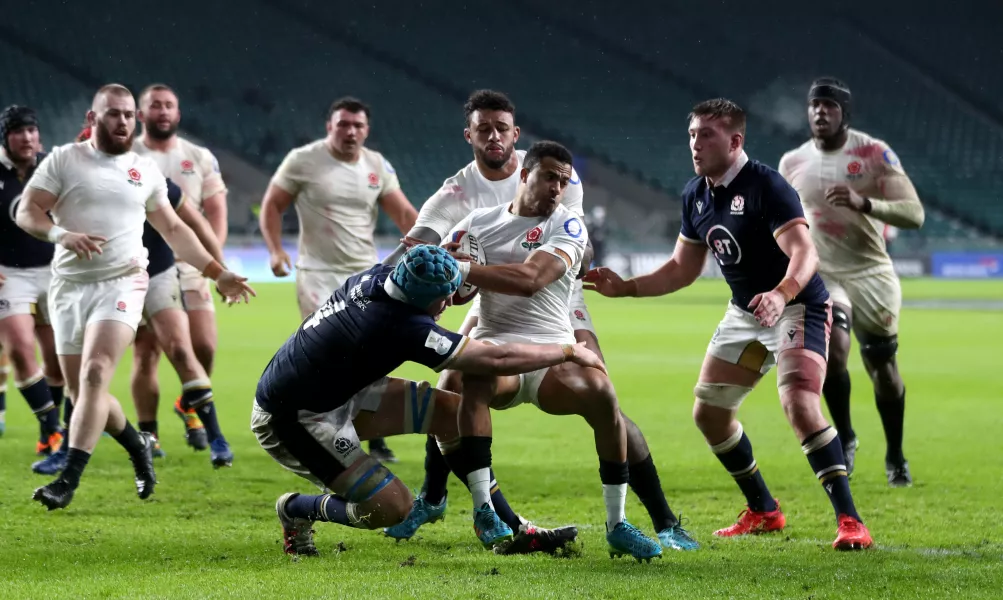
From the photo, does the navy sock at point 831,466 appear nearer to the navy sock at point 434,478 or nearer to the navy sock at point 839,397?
the navy sock at point 434,478

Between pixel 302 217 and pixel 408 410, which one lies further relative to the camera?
pixel 302 217

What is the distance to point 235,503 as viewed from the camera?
6.77m

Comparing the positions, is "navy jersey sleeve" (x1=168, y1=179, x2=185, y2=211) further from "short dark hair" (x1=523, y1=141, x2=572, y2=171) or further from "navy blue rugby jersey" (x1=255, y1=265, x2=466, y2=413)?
"short dark hair" (x1=523, y1=141, x2=572, y2=171)

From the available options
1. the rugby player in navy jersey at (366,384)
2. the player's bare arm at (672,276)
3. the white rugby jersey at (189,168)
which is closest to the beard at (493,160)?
the player's bare arm at (672,276)

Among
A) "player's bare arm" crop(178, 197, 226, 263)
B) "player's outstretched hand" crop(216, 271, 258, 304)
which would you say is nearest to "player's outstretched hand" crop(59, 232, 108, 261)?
"player's outstretched hand" crop(216, 271, 258, 304)

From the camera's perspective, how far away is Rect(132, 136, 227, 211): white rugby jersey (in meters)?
9.07

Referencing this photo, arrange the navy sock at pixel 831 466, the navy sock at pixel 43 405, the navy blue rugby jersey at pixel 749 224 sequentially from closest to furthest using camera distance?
1. the navy sock at pixel 831 466
2. the navy blue rugby jersey at pixel 749 224
3. the navy sock at pixel 43 405

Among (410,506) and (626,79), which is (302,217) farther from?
(626,79)

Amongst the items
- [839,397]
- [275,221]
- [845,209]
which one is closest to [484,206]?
[845,209]

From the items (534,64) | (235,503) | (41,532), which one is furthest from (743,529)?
(534,64)

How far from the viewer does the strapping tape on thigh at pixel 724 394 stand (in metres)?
6.12

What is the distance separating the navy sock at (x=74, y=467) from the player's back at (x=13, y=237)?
7.98 feet

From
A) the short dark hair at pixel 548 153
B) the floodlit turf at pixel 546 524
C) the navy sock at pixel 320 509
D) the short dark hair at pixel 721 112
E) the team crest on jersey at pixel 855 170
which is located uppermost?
the short dark hair at pixel 721 112

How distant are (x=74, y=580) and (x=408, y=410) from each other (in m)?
1.46
